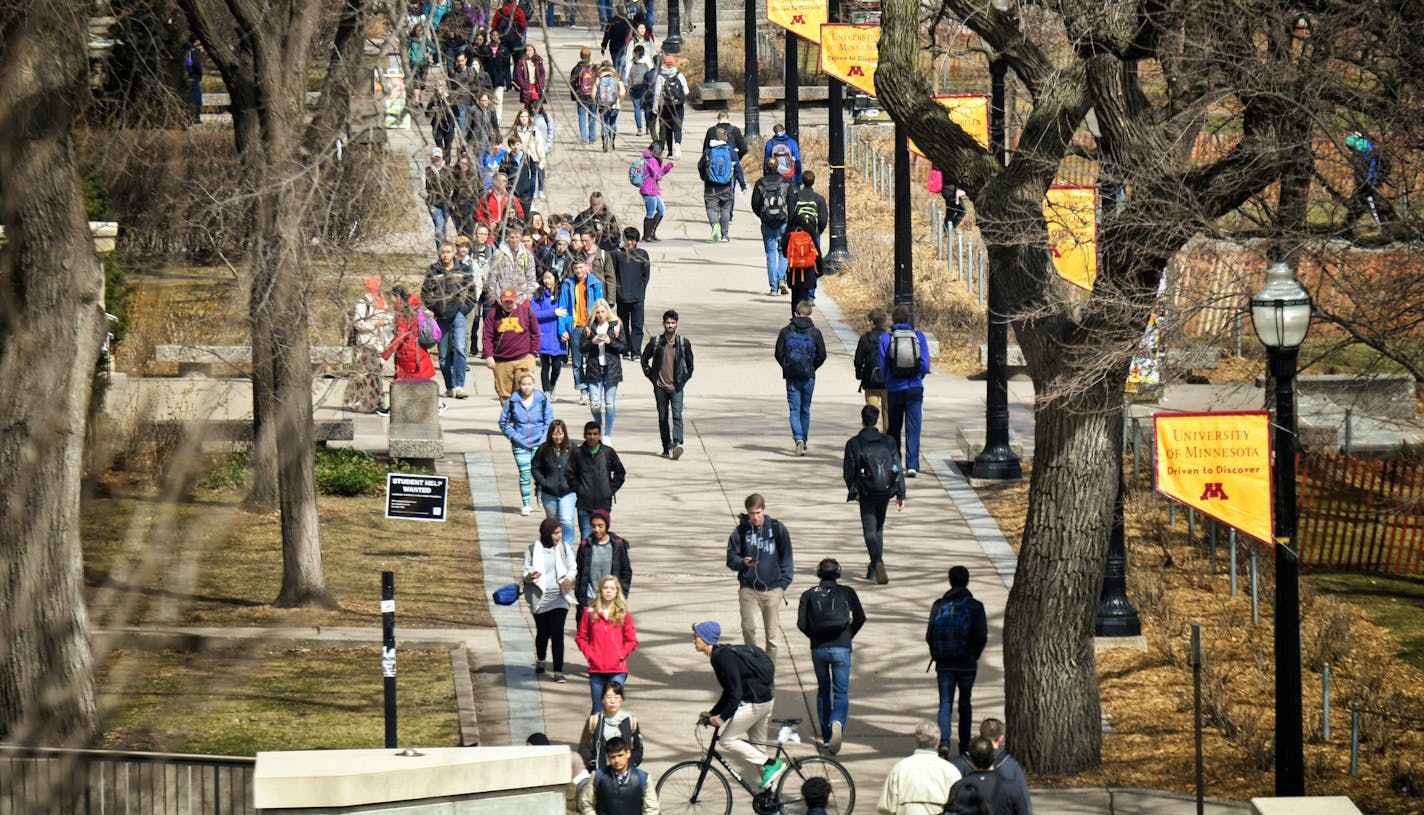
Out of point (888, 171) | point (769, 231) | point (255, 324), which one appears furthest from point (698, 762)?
point (888, 171)

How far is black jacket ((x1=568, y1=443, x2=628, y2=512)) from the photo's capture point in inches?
704

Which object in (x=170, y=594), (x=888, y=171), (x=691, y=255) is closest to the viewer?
(x=170, y=594)

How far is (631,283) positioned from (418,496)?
10205mm

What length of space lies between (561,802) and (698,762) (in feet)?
14.6

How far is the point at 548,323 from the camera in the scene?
23.2m

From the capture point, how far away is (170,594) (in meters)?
6.49

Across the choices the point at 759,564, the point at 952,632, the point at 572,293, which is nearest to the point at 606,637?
the point at 759,564

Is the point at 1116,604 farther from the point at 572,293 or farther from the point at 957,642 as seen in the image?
the point at 572,293

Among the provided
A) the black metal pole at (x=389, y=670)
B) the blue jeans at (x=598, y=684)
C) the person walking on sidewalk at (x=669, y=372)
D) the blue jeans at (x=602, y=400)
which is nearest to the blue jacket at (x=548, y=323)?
the blue jeans at (x=602, y=400)

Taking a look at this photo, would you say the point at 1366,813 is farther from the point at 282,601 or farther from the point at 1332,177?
the point at 282,601

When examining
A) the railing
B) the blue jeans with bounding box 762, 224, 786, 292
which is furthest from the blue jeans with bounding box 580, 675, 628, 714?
the blue jeans with bounding box 762, 224, 786, 292

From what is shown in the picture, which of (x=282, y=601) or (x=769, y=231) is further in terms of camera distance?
(x=769, y=231)

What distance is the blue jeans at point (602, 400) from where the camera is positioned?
21.8 m

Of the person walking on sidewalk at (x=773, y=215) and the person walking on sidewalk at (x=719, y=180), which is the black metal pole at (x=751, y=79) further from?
the person walking on sidewalk at (x=773, y=215)
